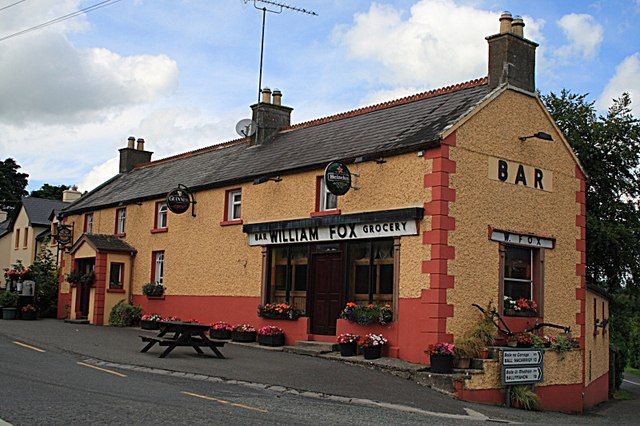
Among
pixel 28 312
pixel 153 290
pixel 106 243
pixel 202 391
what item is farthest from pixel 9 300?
pixel 202 391

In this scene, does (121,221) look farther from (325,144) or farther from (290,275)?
(325,144)

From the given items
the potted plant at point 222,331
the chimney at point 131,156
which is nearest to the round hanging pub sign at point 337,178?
the potted plant at point 222,331

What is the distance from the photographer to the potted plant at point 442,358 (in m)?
16.2

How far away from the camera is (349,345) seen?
724 inches

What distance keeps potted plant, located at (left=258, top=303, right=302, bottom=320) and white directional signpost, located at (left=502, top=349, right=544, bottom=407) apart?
630 centimetres

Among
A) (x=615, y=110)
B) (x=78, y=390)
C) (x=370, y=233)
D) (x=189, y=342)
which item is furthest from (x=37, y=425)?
(x=615, y=110)

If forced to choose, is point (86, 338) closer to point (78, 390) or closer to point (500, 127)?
point (78, 390)

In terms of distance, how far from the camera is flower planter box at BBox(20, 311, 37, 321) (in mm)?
30062

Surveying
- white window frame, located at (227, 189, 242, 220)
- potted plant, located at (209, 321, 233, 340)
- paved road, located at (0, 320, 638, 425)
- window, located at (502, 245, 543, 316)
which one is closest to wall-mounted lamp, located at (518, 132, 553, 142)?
window, located at (502, 245, 543, 316)

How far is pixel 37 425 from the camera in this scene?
9188mm

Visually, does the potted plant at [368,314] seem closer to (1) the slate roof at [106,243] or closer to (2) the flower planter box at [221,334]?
(2) the flower planter box at [221,334]

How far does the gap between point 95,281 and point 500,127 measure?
1665 centimetres

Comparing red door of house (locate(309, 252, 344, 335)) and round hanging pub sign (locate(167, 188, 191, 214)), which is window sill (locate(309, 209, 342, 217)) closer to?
red door of house (locate(309, 252, 344, 335))

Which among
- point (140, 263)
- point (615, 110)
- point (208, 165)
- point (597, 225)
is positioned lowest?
point (140, 263)
